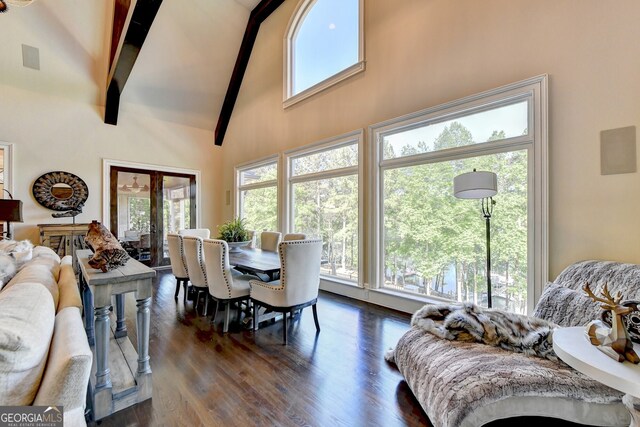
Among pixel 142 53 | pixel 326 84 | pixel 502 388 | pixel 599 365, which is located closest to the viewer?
pixel 599 365

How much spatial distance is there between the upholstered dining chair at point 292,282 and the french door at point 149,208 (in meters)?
4.80

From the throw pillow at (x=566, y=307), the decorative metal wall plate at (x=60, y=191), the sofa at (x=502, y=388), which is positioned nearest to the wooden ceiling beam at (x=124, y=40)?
the decorative metal wall plate at (x=60, y=191)

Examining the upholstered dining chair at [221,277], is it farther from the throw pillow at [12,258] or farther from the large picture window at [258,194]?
the large picture window at [258,194]

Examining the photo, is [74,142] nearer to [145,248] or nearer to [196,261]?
[145,248]

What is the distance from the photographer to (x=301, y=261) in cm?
275

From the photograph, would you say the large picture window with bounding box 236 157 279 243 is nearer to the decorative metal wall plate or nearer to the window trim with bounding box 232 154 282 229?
the window trim with bounding box 232 154 282 229

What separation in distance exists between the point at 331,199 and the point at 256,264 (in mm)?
2096

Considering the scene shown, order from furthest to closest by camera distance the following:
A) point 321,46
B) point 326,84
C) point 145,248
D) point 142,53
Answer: point 145,248
point 142,53
point 321,46
point 326,84

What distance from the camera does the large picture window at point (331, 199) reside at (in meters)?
4.43

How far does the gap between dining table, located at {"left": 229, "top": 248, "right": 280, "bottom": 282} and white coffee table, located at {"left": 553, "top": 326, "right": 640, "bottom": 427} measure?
227 centimetres

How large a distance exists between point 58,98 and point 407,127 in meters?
6.55

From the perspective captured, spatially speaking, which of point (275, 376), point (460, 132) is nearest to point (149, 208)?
point (275, 376)

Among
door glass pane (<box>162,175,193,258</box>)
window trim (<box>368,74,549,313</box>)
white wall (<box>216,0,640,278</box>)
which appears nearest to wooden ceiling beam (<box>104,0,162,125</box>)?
door glass pane (<box>162,175,193,258</box>)

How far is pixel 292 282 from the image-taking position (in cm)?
273
